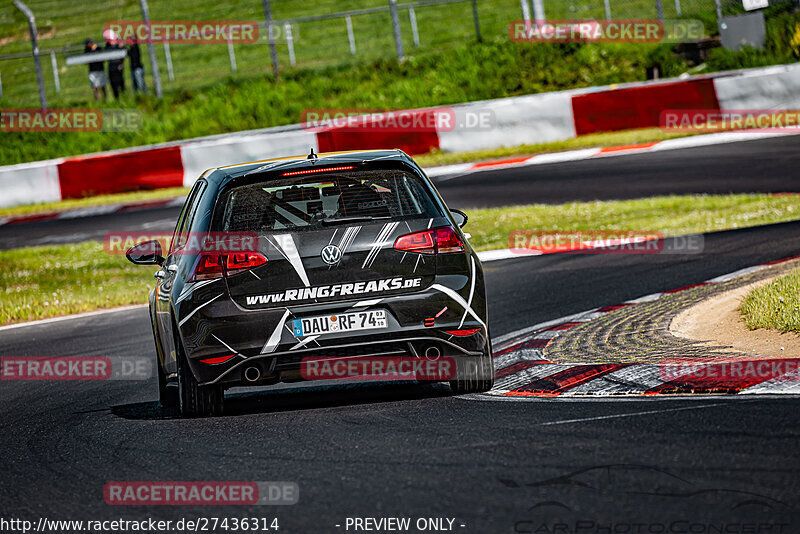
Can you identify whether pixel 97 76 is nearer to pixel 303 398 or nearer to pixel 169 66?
pixel 169 66

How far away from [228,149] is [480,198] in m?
6.37

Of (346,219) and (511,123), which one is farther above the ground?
(511,123)

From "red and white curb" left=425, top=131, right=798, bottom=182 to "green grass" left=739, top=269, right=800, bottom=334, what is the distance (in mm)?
11942

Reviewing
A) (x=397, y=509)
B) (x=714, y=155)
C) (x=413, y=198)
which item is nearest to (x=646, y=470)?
(x=397, y=509)

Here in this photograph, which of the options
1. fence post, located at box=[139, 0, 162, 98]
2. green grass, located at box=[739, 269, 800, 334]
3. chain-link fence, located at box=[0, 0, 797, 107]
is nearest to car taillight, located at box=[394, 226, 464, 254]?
green grass, located at box=[739, 269, 800, 334]

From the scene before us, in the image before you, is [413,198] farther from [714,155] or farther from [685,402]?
[714,155]

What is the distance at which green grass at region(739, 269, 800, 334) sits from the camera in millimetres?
7449

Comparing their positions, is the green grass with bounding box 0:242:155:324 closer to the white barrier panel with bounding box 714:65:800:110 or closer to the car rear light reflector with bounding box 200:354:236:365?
the car rear light reflector with bounding box 200:354:236:365

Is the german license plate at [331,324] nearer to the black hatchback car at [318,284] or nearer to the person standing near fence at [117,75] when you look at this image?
the black hatchback car at [318,284]

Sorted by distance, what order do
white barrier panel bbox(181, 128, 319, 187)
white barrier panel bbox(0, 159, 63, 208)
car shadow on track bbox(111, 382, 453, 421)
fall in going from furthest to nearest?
white barrier panel bbox(0, 159, 63, 208) → white barrier panel bbox(181, 128, 319, 187) → car shadow on track bbox(111, 382, 453, 421)

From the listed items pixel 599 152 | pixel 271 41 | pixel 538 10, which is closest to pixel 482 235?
pixel 599 152

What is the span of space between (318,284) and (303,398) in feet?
3.84

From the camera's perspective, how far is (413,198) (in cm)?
680

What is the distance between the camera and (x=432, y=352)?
6.48 metres
